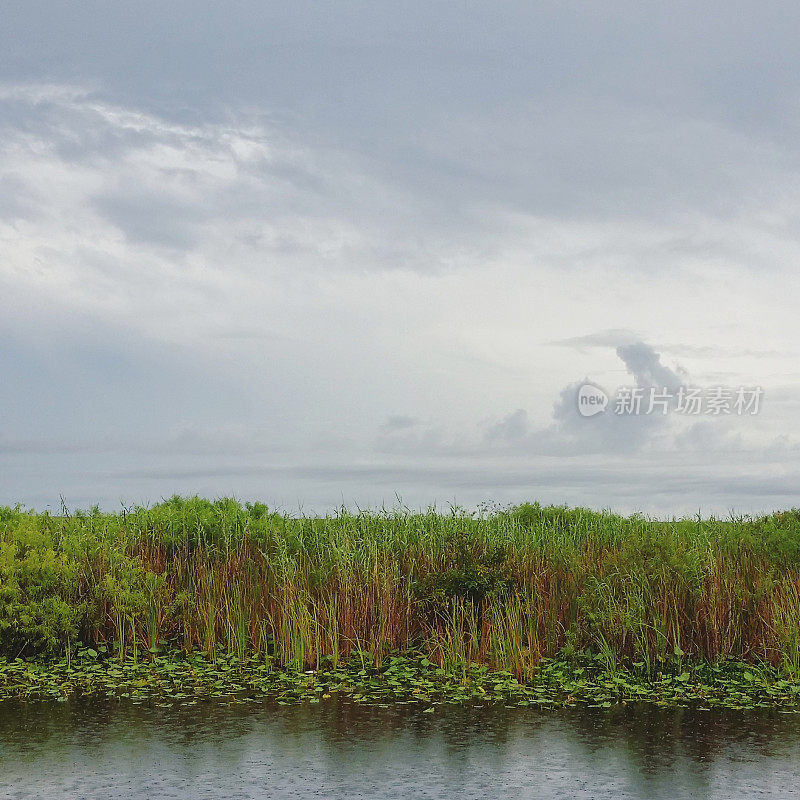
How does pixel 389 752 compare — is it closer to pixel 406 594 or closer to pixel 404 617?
pixel 404 617

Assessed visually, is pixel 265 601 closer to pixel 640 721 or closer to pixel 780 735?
pixel 640 721

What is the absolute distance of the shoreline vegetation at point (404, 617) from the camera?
28.4 feet

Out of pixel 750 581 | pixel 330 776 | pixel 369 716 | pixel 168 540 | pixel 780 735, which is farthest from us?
pixel 168 540

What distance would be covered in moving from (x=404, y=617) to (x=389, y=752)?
363 centimetres

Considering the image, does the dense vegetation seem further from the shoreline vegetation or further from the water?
the water

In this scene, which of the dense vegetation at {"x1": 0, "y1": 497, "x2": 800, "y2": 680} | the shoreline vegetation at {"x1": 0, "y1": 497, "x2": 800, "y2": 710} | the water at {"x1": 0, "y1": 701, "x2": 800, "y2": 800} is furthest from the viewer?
the dense vegetation at {"x1": 0, "y1": 497, "x2": 800, "y2": 680}

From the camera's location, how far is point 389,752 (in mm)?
6469

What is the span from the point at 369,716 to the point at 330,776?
1.60 metres

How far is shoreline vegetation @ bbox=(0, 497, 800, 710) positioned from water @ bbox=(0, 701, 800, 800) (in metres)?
0.59

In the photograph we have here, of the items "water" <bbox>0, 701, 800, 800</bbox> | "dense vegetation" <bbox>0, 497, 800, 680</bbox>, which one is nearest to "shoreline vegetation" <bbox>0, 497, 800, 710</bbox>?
"dense vegetation" <bbox>0, 497, 800, 680</bbox>

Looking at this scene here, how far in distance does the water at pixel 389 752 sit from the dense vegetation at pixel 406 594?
5.36 ft

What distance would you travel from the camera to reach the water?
5703 millimetres

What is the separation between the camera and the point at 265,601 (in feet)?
34.2

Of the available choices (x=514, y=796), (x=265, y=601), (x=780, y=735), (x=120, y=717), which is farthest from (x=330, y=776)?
(x=265, y=601)
